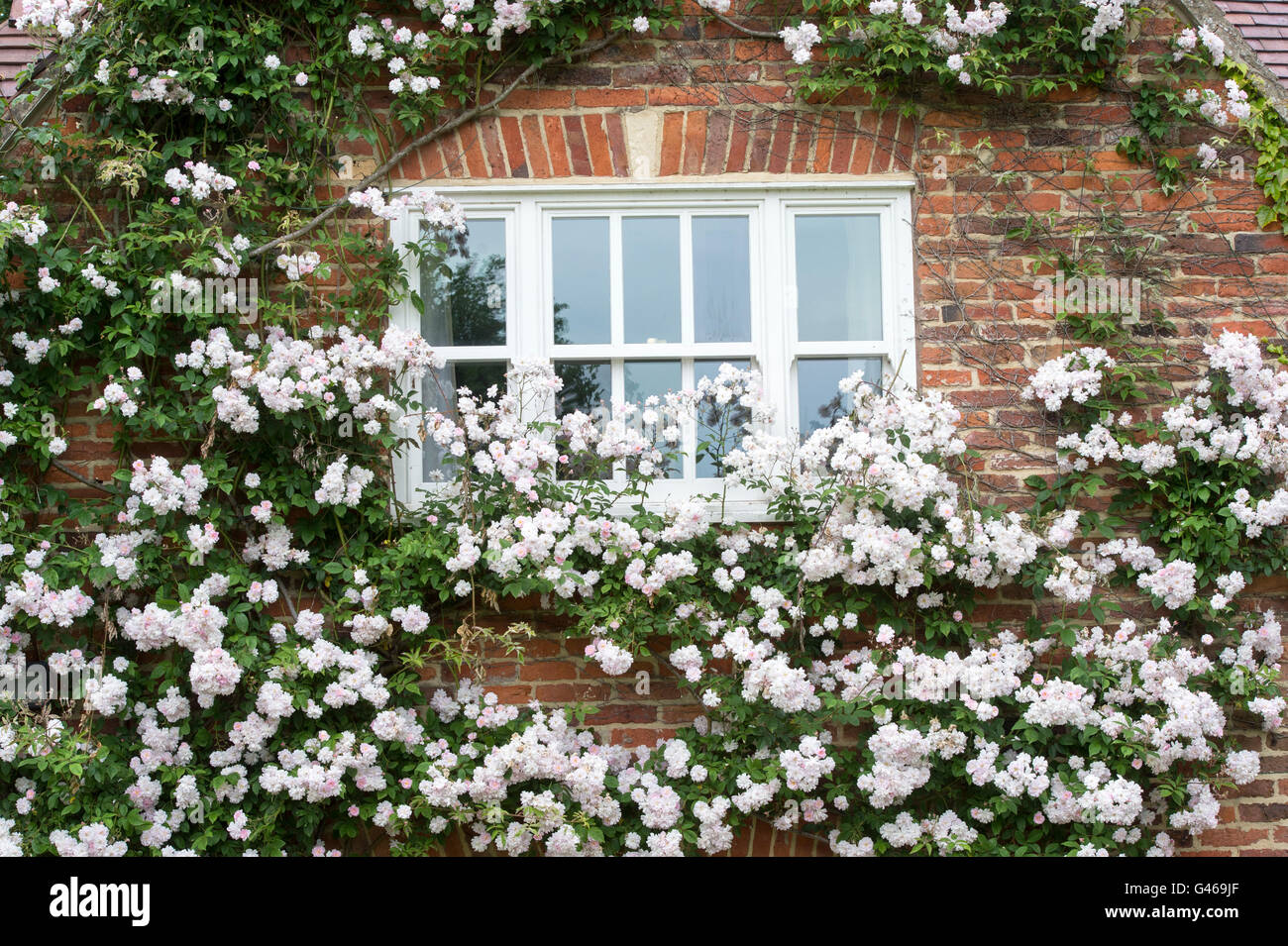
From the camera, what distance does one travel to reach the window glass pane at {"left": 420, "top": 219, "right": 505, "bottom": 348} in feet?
14.2

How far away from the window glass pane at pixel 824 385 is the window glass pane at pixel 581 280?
85 centimetres

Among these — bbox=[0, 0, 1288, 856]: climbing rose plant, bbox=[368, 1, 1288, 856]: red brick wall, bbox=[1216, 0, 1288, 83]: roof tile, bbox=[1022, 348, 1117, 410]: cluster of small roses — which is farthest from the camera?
bbox=[1216, 0, 1288, 83]: roof tile

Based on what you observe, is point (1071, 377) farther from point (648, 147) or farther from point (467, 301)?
point (467, 301)

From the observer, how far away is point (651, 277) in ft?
14.3

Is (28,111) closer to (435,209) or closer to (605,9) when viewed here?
(435,209)

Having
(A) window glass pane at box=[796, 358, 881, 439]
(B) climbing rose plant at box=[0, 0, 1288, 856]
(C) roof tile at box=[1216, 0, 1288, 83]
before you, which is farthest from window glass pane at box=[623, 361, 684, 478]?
(C) roof tile at box=[1216, 0, 1288, 83]

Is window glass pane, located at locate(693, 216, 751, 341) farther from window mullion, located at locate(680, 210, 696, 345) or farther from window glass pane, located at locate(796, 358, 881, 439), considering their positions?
window glass pane, located at locate(796, 358, 881, 439)

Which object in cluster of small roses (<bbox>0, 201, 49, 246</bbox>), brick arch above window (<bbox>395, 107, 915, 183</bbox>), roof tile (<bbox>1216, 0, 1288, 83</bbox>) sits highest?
roof tile (<bbox>1216, 0, 1288, 83</bbox>)

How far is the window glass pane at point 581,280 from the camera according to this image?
4.34m

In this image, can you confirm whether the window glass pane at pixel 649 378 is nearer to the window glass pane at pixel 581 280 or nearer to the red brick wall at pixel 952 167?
the window glass pane at pixel 581 280

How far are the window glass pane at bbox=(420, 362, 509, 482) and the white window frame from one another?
0.05 meters

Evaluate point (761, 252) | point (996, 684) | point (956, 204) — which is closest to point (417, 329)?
point (761, 252)

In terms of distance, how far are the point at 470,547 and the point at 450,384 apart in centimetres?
85

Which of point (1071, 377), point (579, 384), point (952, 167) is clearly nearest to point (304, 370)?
point (579, 384)
